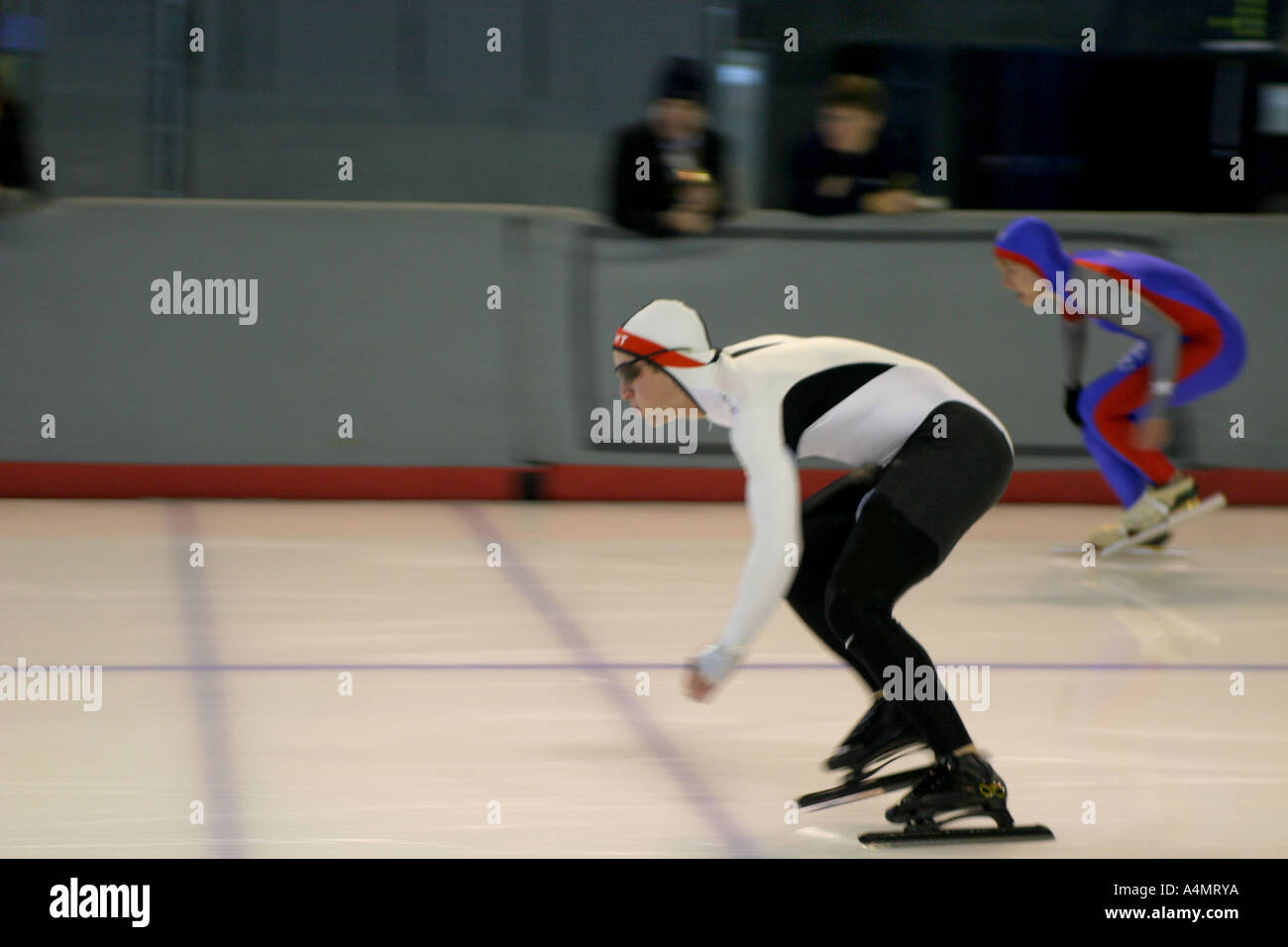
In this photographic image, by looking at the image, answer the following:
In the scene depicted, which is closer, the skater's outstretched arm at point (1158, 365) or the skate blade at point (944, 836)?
the skate blade at point (944, 836)

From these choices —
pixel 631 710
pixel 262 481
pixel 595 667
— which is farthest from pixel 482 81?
pixel 631 710

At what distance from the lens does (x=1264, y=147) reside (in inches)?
513

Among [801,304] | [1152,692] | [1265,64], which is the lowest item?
[1152,692]

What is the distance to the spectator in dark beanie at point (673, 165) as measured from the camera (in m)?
8.27

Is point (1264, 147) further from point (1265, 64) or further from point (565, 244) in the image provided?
point (565, 244)

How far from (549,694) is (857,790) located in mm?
1276

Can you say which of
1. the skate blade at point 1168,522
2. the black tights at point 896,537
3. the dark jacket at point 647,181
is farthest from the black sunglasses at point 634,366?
the dark jacket at point 647,181

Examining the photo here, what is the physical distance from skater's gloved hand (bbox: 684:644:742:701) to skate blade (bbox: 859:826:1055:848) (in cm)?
49

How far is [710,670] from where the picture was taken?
3627mm

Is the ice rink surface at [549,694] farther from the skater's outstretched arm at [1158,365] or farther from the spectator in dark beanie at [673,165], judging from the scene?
the spectator in dark beanie at [673,165]

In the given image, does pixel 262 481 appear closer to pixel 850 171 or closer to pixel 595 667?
pixel 850 171

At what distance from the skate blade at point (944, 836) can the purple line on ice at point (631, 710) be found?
26cm

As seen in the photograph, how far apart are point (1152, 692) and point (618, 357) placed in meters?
A: 2.23
